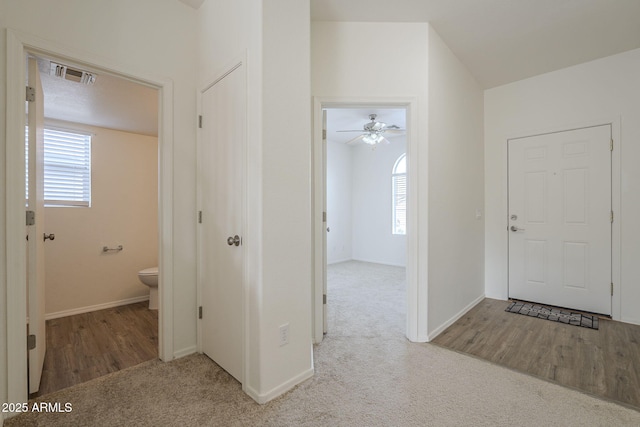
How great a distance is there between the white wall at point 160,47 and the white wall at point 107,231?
2.10 metres

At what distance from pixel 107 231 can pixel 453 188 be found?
4.12 metres

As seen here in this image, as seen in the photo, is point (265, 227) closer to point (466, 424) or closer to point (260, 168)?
point (260, 168)

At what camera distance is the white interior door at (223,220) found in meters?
1.89

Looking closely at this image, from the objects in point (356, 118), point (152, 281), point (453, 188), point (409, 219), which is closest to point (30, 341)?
point (152, 281)

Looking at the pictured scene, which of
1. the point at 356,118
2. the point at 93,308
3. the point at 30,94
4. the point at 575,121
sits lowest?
the point at 93,308

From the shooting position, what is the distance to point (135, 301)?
3.81 m

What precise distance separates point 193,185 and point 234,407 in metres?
1.56

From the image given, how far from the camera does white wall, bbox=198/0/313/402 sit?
171 centimetres

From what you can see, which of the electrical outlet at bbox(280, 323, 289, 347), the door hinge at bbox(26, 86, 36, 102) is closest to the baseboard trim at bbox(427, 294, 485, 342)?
the electrical outlet at bbox(280, 323, 289, 347)

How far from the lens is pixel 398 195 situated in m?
6.10

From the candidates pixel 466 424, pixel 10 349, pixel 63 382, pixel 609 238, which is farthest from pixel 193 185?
pixel 609 238

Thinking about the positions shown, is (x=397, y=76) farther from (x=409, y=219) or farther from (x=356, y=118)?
(x=356, y=118)

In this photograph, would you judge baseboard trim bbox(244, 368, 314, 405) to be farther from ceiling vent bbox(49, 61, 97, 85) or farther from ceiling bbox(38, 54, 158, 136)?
ceiling vent bbox(49, 61, 97, 85)

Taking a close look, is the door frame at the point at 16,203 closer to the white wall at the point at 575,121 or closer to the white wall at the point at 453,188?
the white wall at the point at 453,188
